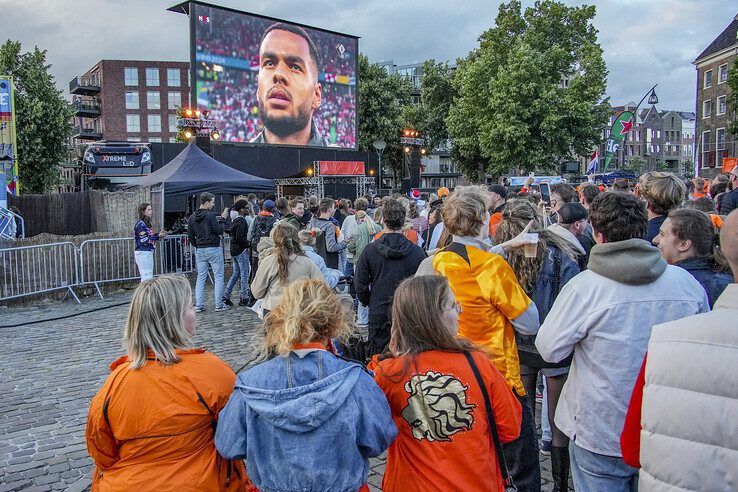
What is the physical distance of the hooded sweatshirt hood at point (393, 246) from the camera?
5.00 m

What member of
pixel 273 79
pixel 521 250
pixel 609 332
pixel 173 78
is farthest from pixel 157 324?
pixel 173 78

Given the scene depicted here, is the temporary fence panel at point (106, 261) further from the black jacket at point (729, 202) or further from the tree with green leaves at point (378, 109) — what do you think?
the tree with green leaves at point (378, 109)

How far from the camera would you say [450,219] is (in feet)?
11.9

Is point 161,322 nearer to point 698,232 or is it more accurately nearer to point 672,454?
point 672,454

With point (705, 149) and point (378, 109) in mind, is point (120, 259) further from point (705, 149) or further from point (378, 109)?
point (705, 149)

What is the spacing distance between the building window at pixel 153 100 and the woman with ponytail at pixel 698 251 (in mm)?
83689

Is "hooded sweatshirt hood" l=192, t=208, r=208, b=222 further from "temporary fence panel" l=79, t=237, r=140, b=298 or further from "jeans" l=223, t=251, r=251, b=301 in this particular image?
"temporary fence panel" l=79, t=237, r=140, b=298

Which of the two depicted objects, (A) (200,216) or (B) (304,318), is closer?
(B) (304,318)

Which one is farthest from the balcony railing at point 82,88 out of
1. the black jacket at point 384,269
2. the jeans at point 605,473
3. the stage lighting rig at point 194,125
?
the jeans at point 605,473

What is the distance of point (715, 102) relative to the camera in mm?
48719

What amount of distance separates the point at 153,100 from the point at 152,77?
306cm

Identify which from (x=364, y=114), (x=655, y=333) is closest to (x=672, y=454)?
(x=655, y=333)

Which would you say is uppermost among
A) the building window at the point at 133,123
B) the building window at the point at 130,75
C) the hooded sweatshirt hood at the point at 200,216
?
the building window at the point at 130,75

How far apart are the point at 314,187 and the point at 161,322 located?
91.1 feet
